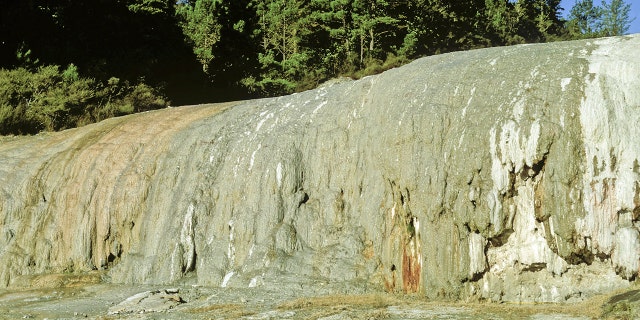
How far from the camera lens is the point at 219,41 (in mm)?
41875

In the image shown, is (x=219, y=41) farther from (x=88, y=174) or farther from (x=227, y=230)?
(x=227, y=230)

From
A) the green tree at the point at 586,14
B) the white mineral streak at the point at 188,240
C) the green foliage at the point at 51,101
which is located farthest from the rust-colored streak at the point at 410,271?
the green tree at the point at 586,14

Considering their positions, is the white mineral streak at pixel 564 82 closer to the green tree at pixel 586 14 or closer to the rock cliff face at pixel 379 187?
the rock cliff face at pixel 379 187

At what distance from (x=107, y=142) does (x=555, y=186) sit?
15.1 meters

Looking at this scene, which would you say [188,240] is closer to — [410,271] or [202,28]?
[410,271]

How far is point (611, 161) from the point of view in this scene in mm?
13922

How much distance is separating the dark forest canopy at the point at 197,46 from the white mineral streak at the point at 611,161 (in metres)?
22.8

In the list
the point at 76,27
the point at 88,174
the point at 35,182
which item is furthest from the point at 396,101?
the point at 76,27

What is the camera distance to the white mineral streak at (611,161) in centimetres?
1370

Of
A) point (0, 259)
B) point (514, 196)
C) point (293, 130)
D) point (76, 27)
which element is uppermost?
point (76, 27)

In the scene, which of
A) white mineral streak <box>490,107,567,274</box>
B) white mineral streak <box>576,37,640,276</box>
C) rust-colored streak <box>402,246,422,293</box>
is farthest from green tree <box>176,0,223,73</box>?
white mineral streak <box>576,37,640,276</box>

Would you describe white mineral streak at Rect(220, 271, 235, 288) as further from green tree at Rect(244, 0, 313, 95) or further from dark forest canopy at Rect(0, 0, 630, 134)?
green tree at Rect(244, 0, 313, 95)

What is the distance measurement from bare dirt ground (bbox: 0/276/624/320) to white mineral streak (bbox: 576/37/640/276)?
1.04m

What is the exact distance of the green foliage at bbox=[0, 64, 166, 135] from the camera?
98.5 ft
